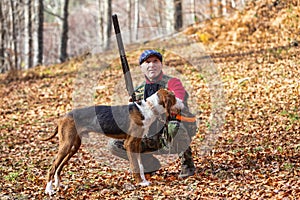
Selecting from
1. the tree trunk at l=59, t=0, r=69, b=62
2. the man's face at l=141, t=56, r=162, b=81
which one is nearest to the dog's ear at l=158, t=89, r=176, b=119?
the man's face at l=141, t=56, r=162, b=81

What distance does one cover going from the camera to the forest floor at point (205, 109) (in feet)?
20.6

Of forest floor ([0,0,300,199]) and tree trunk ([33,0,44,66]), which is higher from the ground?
tree trunk ([33,0,44,66])

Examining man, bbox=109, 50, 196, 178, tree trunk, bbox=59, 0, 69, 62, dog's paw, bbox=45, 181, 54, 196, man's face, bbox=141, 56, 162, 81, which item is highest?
tree trunk, bbox=59, 0, 69, 62

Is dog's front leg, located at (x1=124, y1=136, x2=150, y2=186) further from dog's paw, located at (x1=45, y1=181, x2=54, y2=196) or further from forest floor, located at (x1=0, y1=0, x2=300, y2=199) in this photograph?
dog's paw, located at (x1=45, y1=181, x2=54, y2=196)

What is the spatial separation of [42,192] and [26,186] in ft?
2.00

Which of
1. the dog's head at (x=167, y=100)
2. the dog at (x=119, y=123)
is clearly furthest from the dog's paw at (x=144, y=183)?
the dog's head at (x=167, y=100)

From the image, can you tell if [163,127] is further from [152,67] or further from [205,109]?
[205,109]

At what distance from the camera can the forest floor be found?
20.6 ft

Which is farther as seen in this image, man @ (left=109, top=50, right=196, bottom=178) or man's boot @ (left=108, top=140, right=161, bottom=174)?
man's boot @ (left=108, top=140, right=161, bottom=174)

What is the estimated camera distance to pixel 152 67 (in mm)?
6242

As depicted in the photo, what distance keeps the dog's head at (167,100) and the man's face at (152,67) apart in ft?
1.22

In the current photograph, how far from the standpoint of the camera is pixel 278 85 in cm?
1198

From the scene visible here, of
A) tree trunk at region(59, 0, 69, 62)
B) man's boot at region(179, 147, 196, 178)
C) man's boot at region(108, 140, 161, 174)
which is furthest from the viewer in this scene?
tree trunk at region(59, 0, 69, 62)

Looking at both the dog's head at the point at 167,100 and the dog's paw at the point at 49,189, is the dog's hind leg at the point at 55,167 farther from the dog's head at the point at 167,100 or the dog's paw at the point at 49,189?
the dog's head at the point at 167,100
